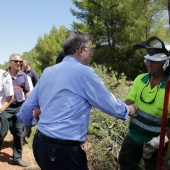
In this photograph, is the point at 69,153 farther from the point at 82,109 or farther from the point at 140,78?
the point at 140,78

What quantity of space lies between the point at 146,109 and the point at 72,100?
101 cm

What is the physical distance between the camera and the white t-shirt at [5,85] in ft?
14.5

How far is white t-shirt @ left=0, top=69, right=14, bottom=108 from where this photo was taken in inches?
175

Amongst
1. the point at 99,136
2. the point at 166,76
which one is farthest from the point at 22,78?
the point at 166,76

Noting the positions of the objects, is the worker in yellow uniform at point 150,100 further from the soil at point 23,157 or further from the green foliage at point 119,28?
the green foliage at point 119,28

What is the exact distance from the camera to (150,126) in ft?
8.95

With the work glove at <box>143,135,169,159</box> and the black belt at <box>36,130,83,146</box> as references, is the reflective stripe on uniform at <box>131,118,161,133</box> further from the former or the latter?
the black belt at <box>36,130,83,146</box>

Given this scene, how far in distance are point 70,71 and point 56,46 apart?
1571 inches

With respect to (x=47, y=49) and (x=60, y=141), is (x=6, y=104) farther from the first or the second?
(x=47, y=49)

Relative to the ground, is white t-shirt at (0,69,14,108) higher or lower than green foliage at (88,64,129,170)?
higher

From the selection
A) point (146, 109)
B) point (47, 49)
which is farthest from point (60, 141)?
point (47, 49)

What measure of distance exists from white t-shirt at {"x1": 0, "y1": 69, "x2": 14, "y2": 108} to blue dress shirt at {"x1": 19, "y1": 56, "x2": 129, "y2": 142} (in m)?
2.53

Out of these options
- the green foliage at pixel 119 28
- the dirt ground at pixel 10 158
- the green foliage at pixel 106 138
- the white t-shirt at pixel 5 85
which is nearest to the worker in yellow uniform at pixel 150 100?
the green foliage at pixel 106 138

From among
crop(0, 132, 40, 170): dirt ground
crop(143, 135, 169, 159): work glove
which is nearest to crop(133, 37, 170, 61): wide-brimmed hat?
crop(143, 135, 169, 159): work glove
